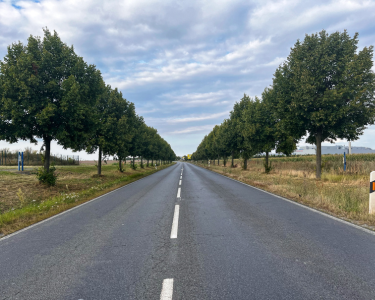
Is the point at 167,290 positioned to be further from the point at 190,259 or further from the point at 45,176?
the point at 45,176

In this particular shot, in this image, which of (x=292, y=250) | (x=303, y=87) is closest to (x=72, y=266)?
(x=292, y=250)

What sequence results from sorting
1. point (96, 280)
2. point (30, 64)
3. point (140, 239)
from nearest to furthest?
point (96, 280)
point (140, 239)
point (30, 64)

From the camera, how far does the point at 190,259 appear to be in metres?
3.98

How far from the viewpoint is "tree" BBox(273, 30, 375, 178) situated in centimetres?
1470

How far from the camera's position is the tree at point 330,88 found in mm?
14703

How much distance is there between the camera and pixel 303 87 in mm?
15680

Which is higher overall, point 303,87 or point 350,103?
point 303,87

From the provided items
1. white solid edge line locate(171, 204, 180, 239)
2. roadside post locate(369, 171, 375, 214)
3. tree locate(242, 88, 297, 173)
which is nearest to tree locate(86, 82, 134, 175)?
tree locate(242, 88, 297, 173)

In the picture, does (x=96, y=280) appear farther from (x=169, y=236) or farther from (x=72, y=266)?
(x=169, y=236)

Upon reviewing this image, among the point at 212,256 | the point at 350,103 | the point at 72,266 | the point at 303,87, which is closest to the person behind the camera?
the point at 72,266

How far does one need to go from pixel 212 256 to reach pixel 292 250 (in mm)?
1507

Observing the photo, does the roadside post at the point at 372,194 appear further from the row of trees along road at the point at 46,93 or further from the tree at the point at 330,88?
the row of trees along road at the point at 46,93

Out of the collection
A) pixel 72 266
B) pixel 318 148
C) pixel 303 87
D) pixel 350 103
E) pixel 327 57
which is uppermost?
pixel 327 57

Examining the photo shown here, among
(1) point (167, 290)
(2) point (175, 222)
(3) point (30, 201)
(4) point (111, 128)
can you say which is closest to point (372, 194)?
(2) point (175, 222)
